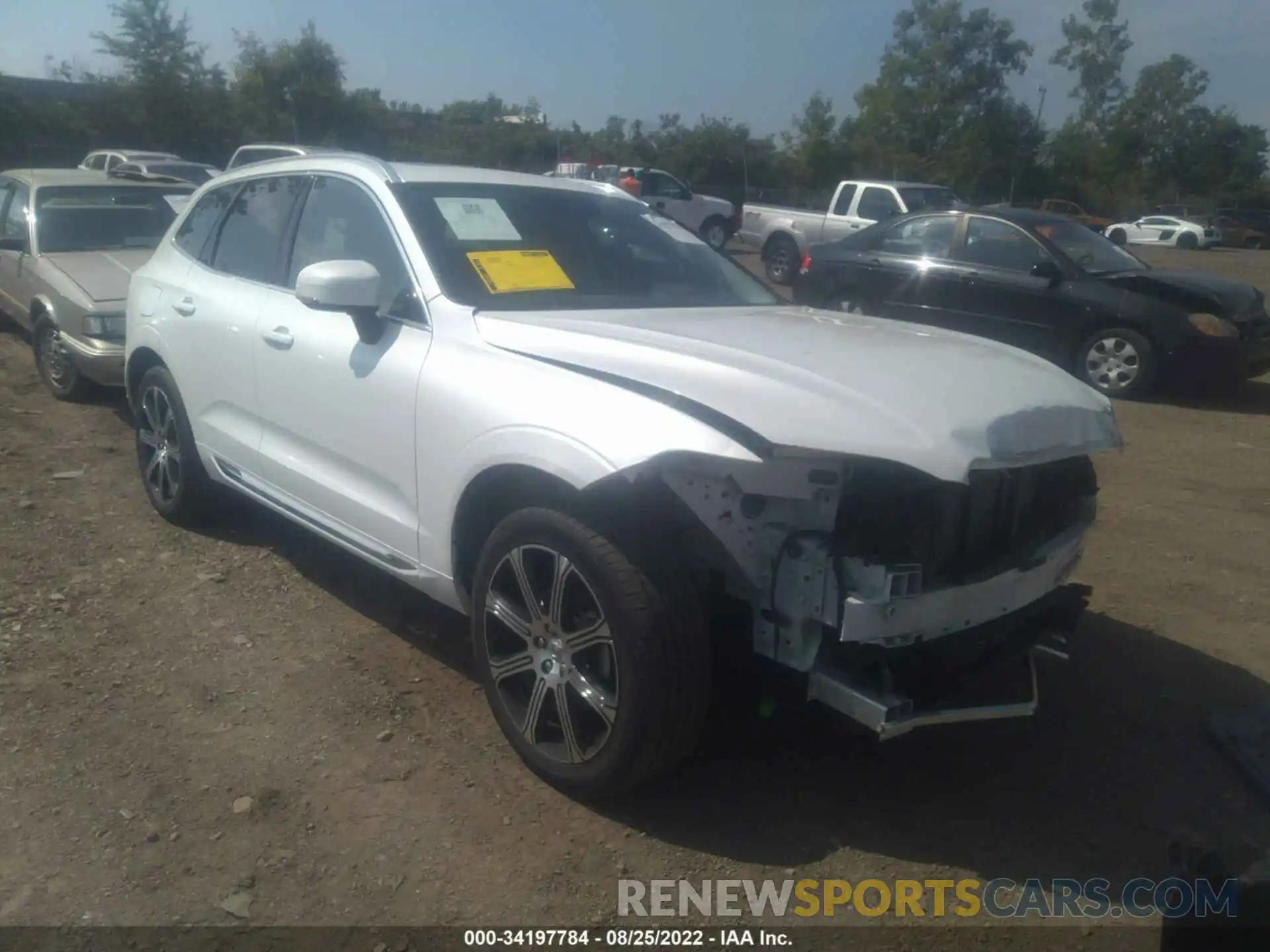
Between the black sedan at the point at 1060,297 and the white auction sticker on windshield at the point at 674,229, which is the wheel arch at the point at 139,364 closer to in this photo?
the white auction sticker on windshield at the point at 674,229

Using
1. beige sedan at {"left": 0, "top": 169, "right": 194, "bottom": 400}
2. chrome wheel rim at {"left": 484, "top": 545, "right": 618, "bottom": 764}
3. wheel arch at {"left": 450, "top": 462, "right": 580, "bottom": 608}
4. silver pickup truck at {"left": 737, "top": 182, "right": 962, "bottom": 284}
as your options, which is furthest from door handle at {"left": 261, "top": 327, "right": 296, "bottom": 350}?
silver pickup truck at {"left": 737, "top": 182, "right": 962, "bottom": 284}

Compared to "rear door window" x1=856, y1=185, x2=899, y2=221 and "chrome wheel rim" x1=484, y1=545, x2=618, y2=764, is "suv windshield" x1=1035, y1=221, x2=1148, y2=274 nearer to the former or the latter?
"rear door window" x1=856, y1=185, x2=899, y2=221

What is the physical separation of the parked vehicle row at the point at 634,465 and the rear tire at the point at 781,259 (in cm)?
1320

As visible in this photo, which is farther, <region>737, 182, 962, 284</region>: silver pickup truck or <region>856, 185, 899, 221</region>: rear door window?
<region>737, 182, 962, 284</region>: silver pickup truck

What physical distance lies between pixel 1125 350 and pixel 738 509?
758 centimetres

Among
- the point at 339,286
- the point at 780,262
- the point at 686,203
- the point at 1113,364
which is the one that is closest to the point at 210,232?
the point at 339,286

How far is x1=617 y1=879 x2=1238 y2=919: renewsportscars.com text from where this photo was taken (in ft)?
9.29

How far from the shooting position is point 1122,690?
13.3 ft

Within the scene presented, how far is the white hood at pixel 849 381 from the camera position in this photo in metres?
2.75

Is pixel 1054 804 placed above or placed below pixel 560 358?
below

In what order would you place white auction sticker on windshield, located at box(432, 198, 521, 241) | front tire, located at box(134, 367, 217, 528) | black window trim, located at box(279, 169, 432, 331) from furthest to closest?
front tire, located at box(134, 367, 217, 528) < white auction sticker on windshield, located at box(432, 198, 521, 241) < black window trim, located at box(279, 169, 432, 331)

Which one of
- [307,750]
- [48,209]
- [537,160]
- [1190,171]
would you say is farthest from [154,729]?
[1190,171]

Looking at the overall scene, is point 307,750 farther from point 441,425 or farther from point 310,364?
point 310,364

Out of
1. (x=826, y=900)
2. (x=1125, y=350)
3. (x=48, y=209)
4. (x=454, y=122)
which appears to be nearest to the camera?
(x=826, y=900)
